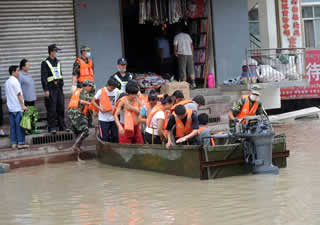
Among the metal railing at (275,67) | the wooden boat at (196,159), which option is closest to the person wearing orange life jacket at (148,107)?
the wooden boat at (196,159)

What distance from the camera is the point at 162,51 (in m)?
18.4

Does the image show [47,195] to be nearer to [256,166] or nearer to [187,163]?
[187,163]

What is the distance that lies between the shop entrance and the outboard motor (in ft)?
24.9

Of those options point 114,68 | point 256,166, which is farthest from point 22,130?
point 256,166

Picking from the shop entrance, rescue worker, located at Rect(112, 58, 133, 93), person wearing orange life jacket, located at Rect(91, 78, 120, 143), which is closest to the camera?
person wearing orange life jacket, located at Rect(91, 78, 120, 143)

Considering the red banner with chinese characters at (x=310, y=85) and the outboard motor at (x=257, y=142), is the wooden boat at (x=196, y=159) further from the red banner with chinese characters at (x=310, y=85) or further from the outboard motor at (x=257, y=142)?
the red banner with chinese characters at (x=310, y=85)

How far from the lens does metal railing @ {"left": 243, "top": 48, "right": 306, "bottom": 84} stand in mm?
16875

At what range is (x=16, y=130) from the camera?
12312 mm

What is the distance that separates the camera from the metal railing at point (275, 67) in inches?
664

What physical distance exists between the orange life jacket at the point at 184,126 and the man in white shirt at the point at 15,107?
3.96 metres

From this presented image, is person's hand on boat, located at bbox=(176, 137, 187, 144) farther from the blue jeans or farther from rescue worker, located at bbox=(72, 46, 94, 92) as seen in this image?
rescue worker, located at bbox=(72, 46, 94, 92)

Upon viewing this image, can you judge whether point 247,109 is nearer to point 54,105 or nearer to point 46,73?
point 54,105

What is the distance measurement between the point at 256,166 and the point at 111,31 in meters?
7.66

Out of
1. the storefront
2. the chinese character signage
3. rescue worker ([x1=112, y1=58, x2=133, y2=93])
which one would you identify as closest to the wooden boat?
rescue worker ([x1=112, y1=58, x2=133, y2=93])
